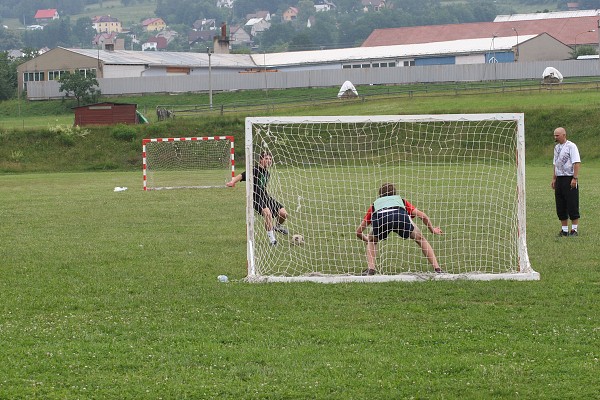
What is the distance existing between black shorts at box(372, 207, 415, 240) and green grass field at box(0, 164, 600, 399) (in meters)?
0.96

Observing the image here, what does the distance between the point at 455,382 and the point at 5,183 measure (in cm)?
3141

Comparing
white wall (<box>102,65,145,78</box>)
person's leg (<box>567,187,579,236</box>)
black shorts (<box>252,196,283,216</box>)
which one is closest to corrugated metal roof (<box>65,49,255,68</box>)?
white wall (<box>102,65,145,78</box>)

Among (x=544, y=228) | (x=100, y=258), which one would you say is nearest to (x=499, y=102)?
(x=544, y=228)

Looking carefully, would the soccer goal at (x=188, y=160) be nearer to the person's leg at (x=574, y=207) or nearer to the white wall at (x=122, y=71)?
the person's leg at (x=574, y=207)

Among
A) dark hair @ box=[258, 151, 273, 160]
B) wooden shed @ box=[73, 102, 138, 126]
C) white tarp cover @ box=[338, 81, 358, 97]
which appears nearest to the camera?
dark hair @ box=[258, 151, 273, 160]

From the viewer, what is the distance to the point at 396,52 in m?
104

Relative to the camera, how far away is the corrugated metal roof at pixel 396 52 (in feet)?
323

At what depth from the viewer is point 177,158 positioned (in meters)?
38.4

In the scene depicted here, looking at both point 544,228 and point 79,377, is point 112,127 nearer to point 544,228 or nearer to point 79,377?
point 544,228

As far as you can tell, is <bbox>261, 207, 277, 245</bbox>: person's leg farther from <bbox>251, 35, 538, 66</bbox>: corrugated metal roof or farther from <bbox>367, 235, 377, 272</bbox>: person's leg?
<bbox>251, 35, 538, 66</bbox>: corrugated metal roof

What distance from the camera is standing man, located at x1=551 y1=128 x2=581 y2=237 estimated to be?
16.2 metres

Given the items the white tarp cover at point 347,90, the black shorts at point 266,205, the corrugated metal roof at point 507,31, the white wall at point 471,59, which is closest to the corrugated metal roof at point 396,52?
the white wall at point 471,59

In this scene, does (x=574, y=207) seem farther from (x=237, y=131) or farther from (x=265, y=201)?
(x=237, y=131)

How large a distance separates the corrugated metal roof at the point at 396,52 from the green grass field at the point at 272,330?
280ft
